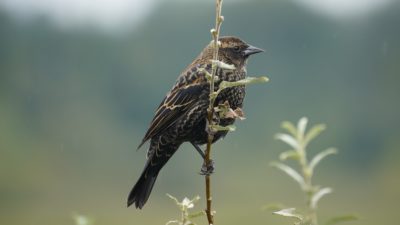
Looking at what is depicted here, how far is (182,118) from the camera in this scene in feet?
14.2

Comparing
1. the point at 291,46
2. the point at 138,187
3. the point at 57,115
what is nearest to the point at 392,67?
the point at 291,46

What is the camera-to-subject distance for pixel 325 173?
2600 centimetres

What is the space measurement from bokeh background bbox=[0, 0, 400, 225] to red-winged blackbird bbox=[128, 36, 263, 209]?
15505 millimetres

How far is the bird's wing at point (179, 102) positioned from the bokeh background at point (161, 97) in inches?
614

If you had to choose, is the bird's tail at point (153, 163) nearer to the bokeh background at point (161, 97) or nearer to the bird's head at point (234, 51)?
the bird's head at point (234, 51)

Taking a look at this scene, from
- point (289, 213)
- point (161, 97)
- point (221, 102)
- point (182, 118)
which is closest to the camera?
point (289, 213)

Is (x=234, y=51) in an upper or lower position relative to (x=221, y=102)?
upper

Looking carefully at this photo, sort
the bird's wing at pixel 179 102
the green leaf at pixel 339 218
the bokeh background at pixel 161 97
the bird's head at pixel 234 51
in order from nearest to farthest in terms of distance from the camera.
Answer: the green leaf at pixel 339 218
the bird's wing at pixel 179 102
the bird's head at pixel 234 51
the bokeh background at pixel 161 97

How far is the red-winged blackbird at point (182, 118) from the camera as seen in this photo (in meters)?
4.26

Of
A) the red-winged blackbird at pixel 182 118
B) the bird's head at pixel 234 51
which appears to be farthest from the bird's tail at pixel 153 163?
the bird's head at pixel 234 51

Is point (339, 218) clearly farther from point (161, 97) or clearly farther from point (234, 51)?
point (161, 97)

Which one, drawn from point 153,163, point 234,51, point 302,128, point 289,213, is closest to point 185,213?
point 289,213

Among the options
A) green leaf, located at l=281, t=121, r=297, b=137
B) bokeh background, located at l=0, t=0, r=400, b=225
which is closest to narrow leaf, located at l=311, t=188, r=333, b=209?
green leaf, located at l=281, t=121, r=297, b=137

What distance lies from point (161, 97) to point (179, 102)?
73.4 feet
